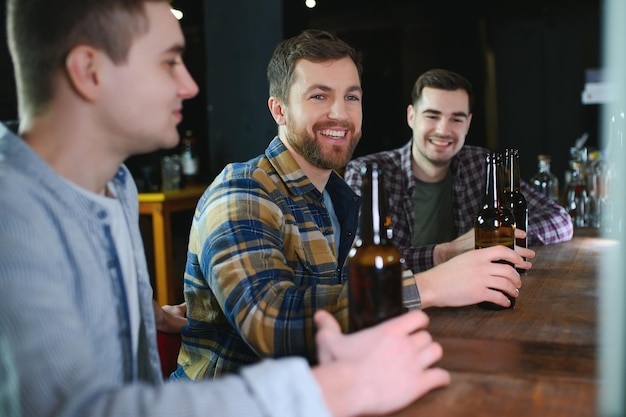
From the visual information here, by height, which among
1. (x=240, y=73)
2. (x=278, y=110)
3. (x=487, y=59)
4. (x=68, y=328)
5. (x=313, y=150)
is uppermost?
(x=487, y=59)

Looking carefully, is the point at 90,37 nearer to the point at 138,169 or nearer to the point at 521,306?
the point at 521,306

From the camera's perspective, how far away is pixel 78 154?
2.75ft

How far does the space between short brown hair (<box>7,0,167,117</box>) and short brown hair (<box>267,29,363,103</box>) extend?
0.81m

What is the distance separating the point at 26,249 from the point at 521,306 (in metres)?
0.98

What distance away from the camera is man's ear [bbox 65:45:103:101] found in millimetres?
814

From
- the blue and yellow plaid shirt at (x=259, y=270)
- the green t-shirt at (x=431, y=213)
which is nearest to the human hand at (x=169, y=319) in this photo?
the blue and yellow plaid shirt at (x=259, y=270)

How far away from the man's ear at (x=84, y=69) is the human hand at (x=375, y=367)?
0.43m

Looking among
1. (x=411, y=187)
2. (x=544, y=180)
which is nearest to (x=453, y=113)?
(x=411, y=187)

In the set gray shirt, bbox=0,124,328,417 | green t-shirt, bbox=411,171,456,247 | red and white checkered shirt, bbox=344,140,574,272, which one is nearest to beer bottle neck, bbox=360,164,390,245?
gray shirt, bbox=0,124,328,417

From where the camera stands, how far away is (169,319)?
1.39m

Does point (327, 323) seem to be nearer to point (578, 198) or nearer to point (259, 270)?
point (259, 270)

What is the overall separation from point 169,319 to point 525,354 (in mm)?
781

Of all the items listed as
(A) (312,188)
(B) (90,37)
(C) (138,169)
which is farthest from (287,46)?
(C) (138,169)

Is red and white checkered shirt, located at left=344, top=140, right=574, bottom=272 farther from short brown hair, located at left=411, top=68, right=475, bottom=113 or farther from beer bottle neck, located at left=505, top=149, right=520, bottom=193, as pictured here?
beer bottle neck, located at left=505, top=149, right=520, bottom=193
